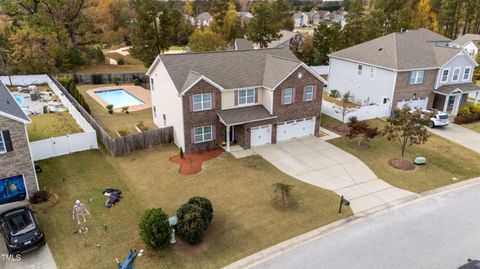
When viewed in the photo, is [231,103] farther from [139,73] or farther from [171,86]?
[139,73]

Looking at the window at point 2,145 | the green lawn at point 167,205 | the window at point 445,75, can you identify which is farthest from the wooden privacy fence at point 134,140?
the window at point 445,75

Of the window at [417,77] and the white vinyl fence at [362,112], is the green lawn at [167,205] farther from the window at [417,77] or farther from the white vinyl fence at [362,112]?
the window at [417,77]

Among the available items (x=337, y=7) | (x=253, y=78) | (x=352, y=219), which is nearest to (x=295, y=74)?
(x=253, y=78)

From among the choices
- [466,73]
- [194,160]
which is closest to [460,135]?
[466,73]

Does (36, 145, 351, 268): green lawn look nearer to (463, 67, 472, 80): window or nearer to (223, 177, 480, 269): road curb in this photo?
(223, 177, 480, 269): road curb

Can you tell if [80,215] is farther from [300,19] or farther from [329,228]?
[300,19]

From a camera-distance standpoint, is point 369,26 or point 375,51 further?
point 369,26

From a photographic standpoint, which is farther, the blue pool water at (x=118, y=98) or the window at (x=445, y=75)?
the blue pool water at (x=118, y=98)
